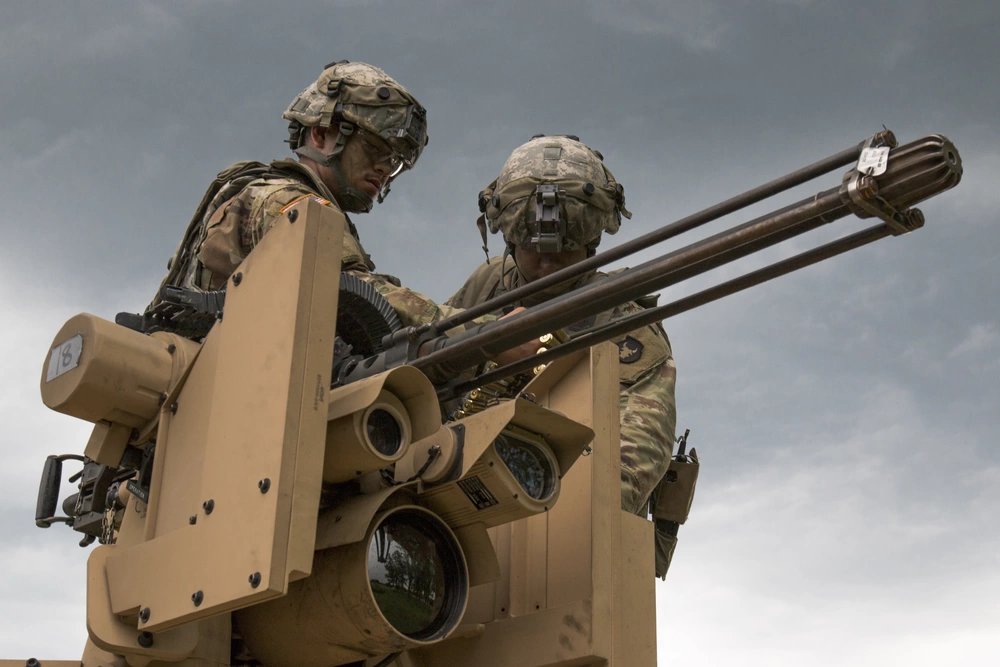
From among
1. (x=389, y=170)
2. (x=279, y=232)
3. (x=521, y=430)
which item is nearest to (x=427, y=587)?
(x=521, y=430)

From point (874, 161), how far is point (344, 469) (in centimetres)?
217

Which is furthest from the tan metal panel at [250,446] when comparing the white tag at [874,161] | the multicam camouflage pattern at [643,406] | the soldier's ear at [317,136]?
the soldier's ear at [317,136]

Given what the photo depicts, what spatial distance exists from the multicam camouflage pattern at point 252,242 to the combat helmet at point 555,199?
7.10 ft

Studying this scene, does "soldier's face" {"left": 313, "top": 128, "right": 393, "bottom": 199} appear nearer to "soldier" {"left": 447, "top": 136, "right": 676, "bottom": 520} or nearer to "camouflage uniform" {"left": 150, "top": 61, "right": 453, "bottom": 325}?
"camouflage uniform" {"left": 150, "top": 61, "right": 453, "bottom": 325}

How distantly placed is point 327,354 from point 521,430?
1009 mm

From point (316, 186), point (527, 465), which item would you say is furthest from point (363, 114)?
point (527, 465)

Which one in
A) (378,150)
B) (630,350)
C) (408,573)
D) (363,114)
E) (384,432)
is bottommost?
(408,573)

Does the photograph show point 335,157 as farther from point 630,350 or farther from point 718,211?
point 718,211

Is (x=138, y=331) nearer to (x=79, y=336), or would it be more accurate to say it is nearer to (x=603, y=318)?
(x=79, y=336)

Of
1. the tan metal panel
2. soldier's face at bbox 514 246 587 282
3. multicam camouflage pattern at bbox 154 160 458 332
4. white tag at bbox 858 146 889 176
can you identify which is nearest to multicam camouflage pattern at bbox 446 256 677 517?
soldier's face at bbox 514 246 587 282

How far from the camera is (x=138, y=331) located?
6281mm

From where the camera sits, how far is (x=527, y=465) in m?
6.36

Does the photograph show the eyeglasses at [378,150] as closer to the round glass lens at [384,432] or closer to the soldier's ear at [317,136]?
the soldier's ear at [317,136]

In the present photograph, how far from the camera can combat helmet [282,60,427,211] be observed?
818 cm
